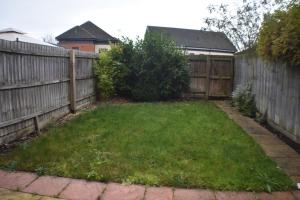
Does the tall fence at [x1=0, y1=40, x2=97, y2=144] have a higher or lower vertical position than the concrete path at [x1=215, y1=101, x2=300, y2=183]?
higher

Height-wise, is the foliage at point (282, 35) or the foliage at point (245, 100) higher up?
the foliage at point (282, 35)

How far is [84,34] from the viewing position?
3259 centimetres

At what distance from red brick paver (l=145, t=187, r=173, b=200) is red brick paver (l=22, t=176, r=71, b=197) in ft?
3.29

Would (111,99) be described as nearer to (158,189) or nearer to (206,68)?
(206,68)

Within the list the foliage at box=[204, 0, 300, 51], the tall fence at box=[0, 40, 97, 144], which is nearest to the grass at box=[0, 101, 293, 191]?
the tall fence at box=[0, 40, 97, 144]

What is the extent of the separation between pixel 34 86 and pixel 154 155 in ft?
9.42

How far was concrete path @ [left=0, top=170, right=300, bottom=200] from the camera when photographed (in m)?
3.17

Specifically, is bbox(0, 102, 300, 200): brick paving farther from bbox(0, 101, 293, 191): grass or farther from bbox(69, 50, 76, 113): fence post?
bbox(69, 50, 76, 113): fence post

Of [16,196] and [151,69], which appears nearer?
[16,196]

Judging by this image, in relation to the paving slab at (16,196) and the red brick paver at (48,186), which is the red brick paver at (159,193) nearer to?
the red brick paver at (48,186)

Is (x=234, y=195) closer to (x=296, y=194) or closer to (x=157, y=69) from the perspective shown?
(x=296, y=194)

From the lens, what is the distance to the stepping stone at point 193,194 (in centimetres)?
319

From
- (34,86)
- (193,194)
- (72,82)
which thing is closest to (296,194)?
(193,194)

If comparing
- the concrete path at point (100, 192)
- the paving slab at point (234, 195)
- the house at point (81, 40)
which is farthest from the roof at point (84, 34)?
the paving slab at point (234, 195)
